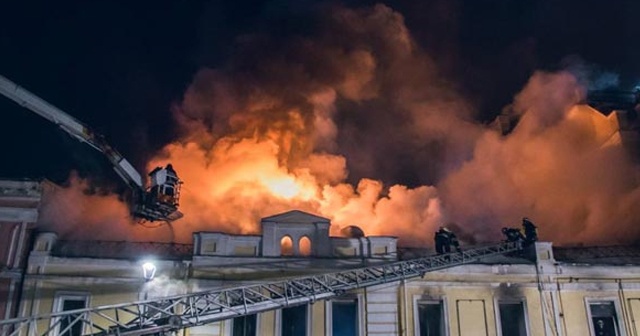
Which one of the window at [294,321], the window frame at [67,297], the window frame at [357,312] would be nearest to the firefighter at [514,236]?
the window frame at [357,312]

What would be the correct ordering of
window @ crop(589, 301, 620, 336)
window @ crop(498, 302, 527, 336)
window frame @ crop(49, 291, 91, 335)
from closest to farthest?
window frame @ crop(49, 291, 91, 335) < window @ crop(498, 302, 527, 336) < window @ crop(589, 301, 620, 336)

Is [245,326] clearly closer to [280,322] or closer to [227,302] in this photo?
[280,322]

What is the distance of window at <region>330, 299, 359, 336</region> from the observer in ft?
65.6

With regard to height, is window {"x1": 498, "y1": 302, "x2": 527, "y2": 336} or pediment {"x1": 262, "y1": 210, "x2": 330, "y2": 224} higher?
pediment {"x1": 262, "y1": 210, "x2": 330, "y2": 224}

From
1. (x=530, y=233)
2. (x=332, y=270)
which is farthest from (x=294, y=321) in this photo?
(x=530, y=233)

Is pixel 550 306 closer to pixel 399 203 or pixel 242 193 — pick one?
pixel 399 203

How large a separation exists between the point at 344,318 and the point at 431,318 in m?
3.45

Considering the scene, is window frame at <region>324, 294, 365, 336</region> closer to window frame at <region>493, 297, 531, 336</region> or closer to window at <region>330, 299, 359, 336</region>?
window at <region>330, 299, 359, 336</region>

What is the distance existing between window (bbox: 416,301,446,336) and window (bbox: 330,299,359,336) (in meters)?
2.49

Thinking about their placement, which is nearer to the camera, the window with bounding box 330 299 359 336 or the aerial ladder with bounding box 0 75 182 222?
the window with bounding box 330 299 359 336

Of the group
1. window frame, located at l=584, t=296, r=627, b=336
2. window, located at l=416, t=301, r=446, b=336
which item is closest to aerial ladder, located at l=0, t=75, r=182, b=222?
window, located at l=416, t=301, r=446, b=336

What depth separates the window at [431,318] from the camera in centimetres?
2041

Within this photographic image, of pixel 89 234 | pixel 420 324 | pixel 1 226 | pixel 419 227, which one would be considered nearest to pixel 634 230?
pixel 419 227

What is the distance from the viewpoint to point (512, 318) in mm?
20906
